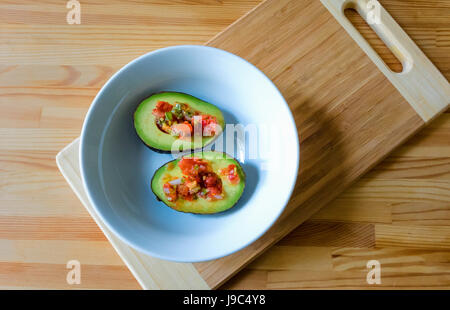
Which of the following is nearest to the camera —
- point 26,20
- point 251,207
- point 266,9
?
point 251,207

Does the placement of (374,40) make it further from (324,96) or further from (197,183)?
(197,183)

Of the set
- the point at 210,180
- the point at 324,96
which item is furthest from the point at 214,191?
the point at 324,96

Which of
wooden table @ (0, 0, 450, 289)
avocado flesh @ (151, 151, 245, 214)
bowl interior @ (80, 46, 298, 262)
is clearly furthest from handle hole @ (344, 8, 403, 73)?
avocado flesh @ (151, 151, 245, 214)

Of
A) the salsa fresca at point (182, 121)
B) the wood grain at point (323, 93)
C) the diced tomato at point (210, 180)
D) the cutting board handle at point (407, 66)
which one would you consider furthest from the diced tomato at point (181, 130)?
the cutting board handle at point (407, 66)

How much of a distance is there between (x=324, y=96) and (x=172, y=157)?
1.23 ft

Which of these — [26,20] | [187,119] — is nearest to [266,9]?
[187,119]

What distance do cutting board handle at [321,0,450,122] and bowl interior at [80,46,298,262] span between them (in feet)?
0.97

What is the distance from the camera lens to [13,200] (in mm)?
993

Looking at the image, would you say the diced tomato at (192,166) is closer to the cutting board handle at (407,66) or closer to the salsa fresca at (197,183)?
the salsa fresca at (197,183)

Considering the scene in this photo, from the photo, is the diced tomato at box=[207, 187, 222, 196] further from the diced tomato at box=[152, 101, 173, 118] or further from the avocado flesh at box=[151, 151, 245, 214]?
the diced tomato at box=[152, 101, 173, 118]

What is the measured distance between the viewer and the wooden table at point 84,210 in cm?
97

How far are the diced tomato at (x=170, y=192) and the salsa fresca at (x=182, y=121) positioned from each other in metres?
0.11
